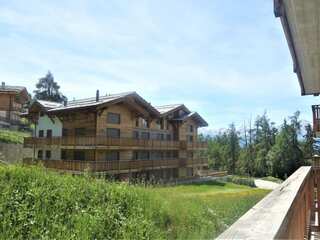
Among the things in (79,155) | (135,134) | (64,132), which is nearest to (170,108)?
(135,134)

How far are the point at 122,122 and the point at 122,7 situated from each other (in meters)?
17.9

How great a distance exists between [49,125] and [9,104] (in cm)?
1510

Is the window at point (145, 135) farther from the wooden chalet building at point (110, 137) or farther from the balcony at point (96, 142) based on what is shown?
the balcony at point (96, 142)

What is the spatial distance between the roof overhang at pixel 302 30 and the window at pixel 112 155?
65.8 feet

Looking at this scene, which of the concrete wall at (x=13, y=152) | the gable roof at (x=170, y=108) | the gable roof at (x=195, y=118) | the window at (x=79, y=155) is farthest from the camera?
the gable roof at (x=195, y=118)

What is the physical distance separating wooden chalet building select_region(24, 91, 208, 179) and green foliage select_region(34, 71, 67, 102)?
19874 millimetres

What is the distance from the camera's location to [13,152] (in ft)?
93.5

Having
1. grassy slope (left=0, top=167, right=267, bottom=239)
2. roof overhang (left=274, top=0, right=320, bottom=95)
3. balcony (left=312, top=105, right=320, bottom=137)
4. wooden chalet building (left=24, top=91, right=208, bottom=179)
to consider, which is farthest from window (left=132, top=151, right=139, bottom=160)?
roof overhang (left=274, top=0, right=320, bottom=95)

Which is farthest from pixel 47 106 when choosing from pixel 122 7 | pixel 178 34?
pixel 122 7

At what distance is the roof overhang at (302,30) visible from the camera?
2994 mm

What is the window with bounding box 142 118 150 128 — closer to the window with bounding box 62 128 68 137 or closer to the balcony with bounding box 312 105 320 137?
the window with bounding box 62 128 68 137

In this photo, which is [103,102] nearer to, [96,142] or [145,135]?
[96,142]

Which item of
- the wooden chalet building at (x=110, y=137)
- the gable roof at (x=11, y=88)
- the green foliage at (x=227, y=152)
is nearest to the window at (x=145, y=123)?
the wooden chalet building at (x=110, y=137)

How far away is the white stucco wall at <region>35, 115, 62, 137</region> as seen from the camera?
26.9m
